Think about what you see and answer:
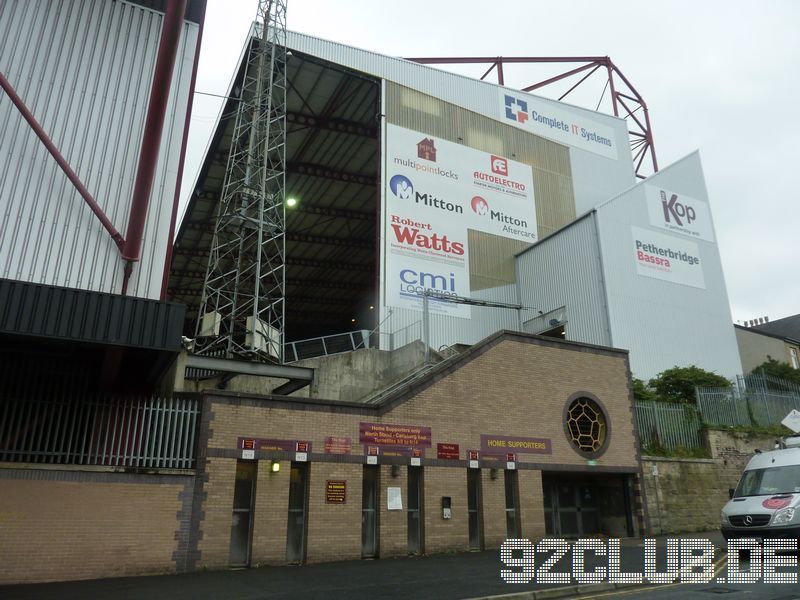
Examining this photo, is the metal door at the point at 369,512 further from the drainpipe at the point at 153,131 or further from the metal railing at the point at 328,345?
the metal railing at the point at 328,345

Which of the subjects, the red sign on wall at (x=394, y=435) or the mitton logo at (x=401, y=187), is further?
the mitton logo at (x=401, y=187)

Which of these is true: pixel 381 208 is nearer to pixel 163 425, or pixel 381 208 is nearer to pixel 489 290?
pixel 489 290

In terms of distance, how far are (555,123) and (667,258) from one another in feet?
41.0

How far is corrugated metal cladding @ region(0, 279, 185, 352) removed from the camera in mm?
11992

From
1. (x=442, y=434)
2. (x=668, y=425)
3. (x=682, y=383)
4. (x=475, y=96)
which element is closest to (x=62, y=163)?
(x=442, y=434)

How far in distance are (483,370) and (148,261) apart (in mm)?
10562

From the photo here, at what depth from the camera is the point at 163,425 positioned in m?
14.8

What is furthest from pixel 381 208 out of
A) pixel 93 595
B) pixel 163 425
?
pixel 93 595

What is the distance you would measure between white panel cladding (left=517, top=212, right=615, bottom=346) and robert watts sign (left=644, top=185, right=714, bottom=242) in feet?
17.8

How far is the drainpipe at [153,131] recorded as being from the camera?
1412cm

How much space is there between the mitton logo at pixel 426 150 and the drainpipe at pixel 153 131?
767 inches

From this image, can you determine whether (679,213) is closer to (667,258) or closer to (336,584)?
(667,258)

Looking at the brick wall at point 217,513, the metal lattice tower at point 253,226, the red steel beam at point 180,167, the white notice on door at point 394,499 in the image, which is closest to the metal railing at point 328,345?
the metal lattice tower at point 253,226

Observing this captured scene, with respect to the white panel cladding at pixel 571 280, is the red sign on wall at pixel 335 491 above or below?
below
